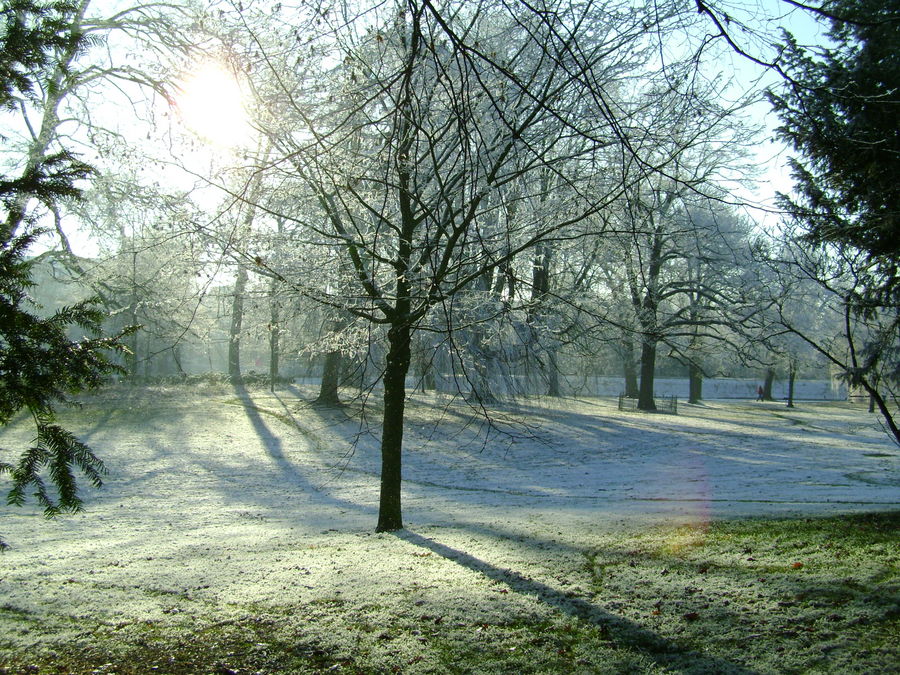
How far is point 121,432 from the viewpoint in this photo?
17.1 metres

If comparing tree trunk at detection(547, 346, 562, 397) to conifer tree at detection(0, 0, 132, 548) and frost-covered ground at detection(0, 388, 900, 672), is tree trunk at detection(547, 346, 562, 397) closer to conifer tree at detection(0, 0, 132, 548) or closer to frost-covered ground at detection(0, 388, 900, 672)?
frost-covered ground at detection(0, 388, 900, 672)

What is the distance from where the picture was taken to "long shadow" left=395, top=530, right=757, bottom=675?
324cm

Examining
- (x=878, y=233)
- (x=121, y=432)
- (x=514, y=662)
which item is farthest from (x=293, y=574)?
(x=121, y=432)

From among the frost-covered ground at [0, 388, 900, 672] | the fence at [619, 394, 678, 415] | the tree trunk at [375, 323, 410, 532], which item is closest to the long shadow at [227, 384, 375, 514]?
the frost-covered ground at [0, 388, 900, 672]

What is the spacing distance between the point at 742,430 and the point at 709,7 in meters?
20.3

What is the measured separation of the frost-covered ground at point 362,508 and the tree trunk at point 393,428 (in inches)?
13.9

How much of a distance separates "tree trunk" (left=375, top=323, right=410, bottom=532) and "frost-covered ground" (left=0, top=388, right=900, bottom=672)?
0.35 meters

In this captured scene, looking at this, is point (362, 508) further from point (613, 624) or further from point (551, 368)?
point (551, 368)

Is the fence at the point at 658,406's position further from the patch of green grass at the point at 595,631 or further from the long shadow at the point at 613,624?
the patch of green grass at the point at 595,631

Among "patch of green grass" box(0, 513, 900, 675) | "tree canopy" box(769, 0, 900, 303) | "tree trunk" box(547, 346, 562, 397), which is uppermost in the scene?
"tree canopy" box(769, 0, 900, 303)

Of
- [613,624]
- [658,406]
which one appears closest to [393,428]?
[613,624]

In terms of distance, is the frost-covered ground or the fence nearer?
the frost-covered ground

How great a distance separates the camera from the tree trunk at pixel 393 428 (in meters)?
6.54

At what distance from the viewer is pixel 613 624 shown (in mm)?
3760
